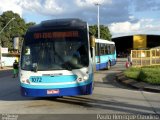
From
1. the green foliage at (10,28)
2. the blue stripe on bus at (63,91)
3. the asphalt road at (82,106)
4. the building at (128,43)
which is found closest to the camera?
the asphalt road at (82,106)

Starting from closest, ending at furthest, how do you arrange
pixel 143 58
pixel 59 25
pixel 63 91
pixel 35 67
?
1. pixel 63 91
2. pixel 35 67
3. pixel 59 25
4. pixel 143 58

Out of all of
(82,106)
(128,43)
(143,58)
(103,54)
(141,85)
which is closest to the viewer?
(82,106)

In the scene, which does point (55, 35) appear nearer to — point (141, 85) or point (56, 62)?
point (56, 62)

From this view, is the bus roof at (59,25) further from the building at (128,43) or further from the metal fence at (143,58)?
the building at (128,43)

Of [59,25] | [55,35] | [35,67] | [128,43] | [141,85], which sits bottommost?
[141,85]

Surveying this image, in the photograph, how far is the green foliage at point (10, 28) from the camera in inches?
4104

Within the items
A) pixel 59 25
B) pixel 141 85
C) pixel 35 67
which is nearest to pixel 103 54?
pixel 141 85

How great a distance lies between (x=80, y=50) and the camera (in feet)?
45.5

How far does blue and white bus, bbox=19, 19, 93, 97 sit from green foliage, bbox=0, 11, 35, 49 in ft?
291

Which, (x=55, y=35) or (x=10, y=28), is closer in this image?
(x=55, y=35)

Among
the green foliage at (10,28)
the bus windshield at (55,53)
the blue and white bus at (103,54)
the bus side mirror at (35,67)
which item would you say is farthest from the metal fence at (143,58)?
the green foliage at (10,28)

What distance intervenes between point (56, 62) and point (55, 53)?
343mm

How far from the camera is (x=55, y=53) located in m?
13.8

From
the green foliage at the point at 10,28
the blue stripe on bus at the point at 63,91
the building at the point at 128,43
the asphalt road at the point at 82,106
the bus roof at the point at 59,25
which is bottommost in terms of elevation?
the asphalt road at the point at 82,106
